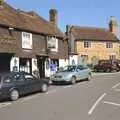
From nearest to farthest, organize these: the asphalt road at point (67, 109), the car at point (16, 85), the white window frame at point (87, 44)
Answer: the asphalt road at point (67, 109), the car at point (16, 85), the white window frame at point (87, 44)

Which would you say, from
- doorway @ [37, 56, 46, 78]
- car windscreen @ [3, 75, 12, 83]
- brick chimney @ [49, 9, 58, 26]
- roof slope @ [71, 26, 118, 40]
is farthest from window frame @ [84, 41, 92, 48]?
car windscreen @ [3, 75, 12, 83]

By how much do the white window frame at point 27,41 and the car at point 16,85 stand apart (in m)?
12.2

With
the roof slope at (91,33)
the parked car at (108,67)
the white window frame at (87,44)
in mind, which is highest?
the roof slope at (91,33)

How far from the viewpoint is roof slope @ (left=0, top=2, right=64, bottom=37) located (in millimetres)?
33356

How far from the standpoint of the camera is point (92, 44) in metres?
70.8

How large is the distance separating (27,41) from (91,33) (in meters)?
39.9

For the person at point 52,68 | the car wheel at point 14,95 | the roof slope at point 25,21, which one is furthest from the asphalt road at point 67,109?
the person at point 52,68

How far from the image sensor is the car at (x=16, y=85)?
752 inches

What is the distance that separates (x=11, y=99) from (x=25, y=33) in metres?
15.9

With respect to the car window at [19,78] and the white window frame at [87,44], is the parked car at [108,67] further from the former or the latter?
the car window at [19,78]

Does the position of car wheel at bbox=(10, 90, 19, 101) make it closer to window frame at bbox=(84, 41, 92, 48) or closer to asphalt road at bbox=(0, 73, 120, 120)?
asphalt road at bbox=(0, 73, 120, 120)

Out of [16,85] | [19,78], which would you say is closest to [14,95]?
[16,85]

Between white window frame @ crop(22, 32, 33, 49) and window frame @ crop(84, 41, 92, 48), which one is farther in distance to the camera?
window frame @ crop(84, 41, 92, 48)

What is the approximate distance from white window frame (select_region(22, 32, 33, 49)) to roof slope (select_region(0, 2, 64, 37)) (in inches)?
22.4
